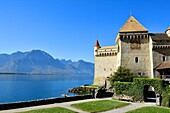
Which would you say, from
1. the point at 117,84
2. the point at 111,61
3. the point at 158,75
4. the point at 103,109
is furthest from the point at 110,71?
the point at 103,109

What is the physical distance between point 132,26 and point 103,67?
14520 millimetres

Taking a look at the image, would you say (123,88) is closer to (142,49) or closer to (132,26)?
(142,49)

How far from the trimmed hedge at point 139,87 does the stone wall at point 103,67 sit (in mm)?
27965

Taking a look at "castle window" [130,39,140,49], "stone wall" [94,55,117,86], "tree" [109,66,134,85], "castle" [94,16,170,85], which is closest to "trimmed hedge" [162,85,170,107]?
"castle" [94,16,170,85]

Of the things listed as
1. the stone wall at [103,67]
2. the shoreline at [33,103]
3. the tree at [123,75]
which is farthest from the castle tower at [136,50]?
the shoreline at [33,103]

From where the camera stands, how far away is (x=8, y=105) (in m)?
20.7

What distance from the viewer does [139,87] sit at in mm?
28078

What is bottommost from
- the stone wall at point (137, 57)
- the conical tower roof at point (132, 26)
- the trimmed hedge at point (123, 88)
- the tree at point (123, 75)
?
the trimmed hedge at point (123, 88)

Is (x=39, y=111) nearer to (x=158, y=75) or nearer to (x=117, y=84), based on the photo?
(x=117, y=84)

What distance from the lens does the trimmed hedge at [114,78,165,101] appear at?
26.5 m

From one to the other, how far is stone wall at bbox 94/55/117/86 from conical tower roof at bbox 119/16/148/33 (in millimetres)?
9085

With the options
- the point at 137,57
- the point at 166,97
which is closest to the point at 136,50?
the point at 137,57

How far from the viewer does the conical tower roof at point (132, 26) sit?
50.3 metres

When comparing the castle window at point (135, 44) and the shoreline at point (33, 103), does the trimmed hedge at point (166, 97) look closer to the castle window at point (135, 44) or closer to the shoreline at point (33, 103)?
the shoreline at point (33, 103)
